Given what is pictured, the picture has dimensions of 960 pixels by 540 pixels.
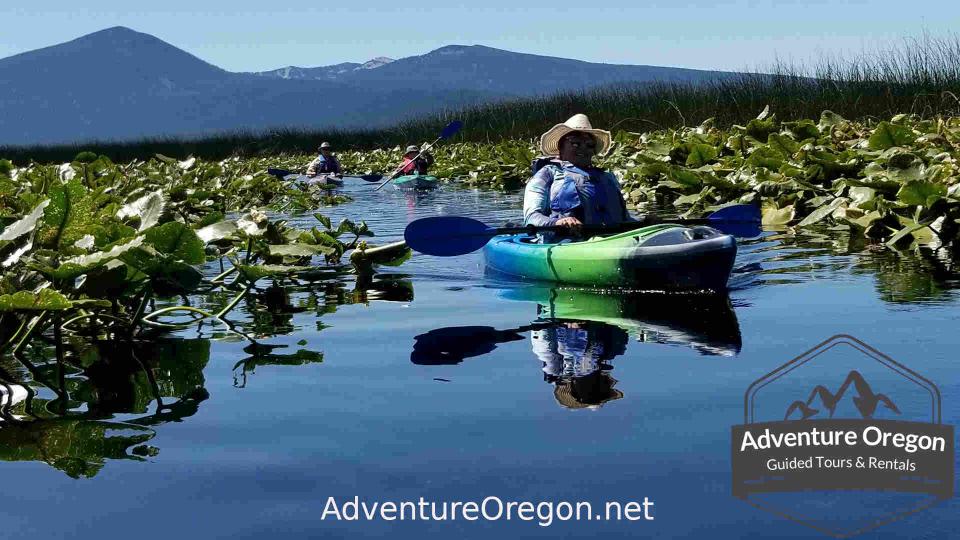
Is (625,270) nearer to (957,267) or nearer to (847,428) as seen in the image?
(957,267)

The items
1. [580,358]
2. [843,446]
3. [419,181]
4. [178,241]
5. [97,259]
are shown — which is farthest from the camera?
[419,181]

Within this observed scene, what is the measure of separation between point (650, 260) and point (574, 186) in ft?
4.99

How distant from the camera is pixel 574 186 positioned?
26.7ft

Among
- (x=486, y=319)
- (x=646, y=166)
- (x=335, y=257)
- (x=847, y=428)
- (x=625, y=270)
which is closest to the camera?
(x=847, y=428)

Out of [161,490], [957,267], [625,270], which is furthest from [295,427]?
[957,267]

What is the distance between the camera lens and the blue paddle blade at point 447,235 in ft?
24.9

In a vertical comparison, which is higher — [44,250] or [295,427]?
[44,250]

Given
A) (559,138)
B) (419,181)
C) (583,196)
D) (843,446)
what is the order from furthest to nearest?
1. (419,181)
2. (559,138)
3. (583,196)
4. (843,446)

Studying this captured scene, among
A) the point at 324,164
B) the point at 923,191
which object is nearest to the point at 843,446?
the point at 923,191

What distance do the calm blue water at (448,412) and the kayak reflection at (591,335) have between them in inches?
0.7

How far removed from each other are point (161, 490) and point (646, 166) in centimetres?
1140

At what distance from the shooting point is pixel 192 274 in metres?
4.88

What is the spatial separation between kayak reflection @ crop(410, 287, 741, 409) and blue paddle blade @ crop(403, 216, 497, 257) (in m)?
0.83

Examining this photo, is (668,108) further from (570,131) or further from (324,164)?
(570,131)
